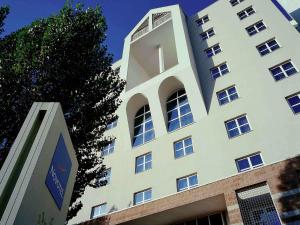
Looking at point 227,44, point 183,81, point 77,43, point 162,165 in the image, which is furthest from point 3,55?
point 227,44

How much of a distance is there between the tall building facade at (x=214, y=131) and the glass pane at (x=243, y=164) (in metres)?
0.06

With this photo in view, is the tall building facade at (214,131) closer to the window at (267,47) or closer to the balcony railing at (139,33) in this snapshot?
the window at (267,47)

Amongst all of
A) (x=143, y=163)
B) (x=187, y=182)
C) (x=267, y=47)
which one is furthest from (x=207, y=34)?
(x=187, y=182)

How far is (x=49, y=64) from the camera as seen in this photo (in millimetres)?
12242

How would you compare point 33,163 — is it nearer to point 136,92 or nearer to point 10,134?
point 10,134

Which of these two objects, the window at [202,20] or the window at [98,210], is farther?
the window at [202,20]

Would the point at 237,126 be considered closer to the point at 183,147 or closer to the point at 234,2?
the point at 183,147

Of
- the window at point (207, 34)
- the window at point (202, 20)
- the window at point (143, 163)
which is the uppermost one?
the window at point (202, 20)

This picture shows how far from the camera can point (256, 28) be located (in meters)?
23.9

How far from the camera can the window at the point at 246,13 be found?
85.0 ft

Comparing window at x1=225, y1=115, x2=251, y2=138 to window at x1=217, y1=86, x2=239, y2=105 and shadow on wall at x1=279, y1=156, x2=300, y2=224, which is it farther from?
shadow on wall at x1=279, y1=156, x2=300, y2=224

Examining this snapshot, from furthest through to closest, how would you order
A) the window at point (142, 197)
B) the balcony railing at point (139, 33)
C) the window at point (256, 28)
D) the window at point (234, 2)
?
the balcony railing at point (139, 33) → the window at point (234, 2) → the window at point (256, 28) → the window at point (142, 197)

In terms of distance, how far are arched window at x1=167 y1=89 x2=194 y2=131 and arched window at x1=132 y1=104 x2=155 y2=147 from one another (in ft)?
5.89

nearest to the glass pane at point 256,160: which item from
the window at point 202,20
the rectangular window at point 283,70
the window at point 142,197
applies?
the rectangular window at point 283,70
